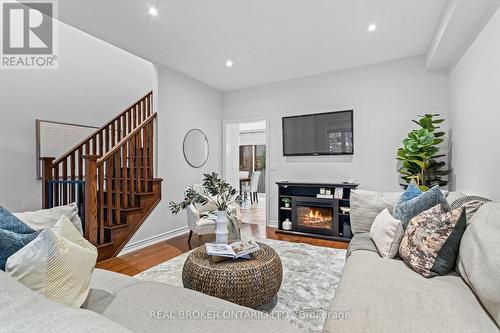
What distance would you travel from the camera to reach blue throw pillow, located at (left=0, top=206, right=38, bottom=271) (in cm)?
106

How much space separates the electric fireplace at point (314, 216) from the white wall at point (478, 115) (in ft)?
5.50

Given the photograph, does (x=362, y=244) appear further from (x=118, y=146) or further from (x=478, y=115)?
(x=118, y=146)

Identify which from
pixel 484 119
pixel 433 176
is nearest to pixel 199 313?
pixel 484 119

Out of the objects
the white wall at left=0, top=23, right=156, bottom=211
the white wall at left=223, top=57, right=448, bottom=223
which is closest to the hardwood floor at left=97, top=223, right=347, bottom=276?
the white wall at left=223, top=57, right=448, bottom=223

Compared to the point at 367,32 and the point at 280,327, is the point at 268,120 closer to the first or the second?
the point at 367,32

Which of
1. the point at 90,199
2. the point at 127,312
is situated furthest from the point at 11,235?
the point at 90,199

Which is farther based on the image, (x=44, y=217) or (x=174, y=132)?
(x=174, y=132)

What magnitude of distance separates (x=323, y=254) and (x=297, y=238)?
2.83 feet

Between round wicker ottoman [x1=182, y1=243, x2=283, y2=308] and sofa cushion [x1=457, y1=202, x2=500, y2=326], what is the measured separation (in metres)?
1.12

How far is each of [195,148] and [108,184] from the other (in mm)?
1812

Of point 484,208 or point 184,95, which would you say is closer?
point 484,208

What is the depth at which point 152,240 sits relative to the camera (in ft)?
12.5

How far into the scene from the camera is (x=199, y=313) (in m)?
1.14

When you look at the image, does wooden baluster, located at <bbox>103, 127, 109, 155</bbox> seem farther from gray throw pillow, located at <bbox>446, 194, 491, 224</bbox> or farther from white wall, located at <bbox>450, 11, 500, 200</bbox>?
white wall, located at <bbox>450, 11, 500, 200</bbox>
